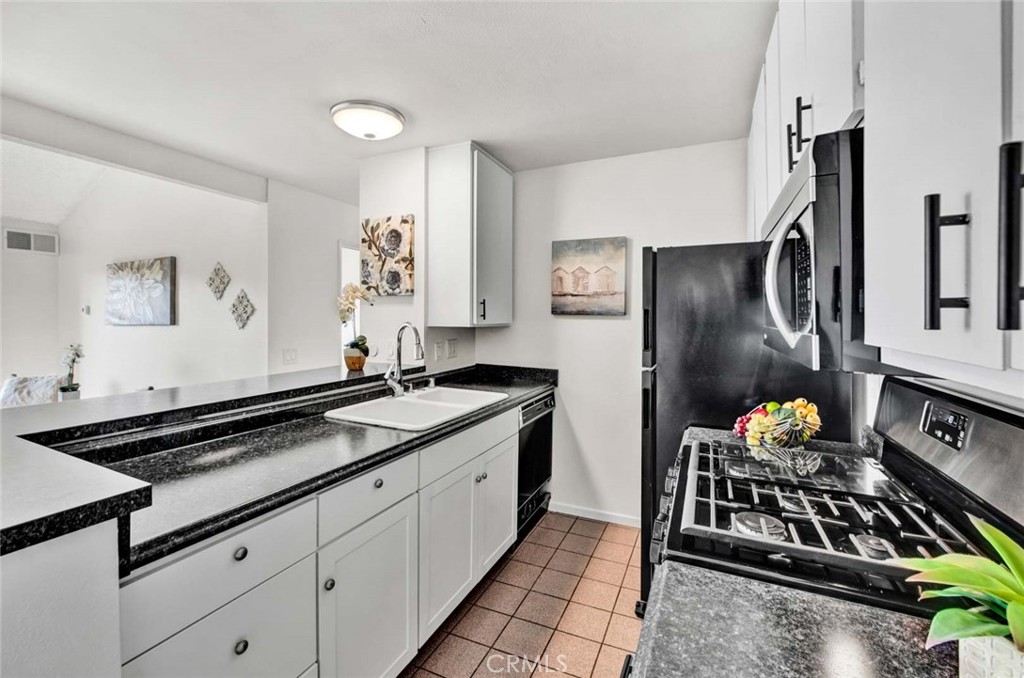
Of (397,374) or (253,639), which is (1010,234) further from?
(397,374)

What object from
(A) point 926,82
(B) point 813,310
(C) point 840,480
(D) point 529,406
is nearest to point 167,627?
(B) point 813,310

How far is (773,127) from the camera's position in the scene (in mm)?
1591

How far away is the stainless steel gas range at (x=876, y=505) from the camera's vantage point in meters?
0.80

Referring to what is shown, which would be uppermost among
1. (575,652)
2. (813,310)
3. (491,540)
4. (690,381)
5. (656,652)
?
(813,310)

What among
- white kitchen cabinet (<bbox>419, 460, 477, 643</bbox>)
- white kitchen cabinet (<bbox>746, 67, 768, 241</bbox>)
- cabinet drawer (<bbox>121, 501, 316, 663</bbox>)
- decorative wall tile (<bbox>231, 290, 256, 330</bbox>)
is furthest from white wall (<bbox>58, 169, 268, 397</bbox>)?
white kitchen cabinet (<bbox>746, 67, 768, 241</bbox>)

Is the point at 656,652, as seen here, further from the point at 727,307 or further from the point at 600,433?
the point at 600,433

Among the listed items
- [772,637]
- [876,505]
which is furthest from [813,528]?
[772,637]

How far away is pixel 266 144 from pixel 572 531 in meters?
3.08

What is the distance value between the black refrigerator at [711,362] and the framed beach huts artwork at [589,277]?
875mm

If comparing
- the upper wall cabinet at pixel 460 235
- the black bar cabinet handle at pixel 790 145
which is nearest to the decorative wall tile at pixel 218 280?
the upper wall cabinet at pixel 460 235

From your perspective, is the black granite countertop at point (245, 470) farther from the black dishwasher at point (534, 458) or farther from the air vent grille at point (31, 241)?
the air vent grille at point (31, 241)

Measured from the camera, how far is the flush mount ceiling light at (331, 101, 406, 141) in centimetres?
214

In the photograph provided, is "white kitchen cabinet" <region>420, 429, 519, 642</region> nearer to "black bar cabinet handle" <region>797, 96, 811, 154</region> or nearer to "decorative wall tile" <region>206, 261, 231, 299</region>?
"black bar cabinet handle" <region>797, 96, 811, 154</region>

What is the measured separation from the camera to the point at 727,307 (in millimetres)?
1856
